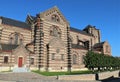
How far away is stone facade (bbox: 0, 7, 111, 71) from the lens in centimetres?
4006

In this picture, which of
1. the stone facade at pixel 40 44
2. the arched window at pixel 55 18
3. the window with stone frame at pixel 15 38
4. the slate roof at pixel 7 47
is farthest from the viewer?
the arched window at pixel 55 18

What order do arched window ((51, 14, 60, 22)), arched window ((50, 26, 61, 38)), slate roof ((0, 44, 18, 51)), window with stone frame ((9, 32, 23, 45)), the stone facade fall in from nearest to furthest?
slate roof ((0, 44, 18, 51)), the stone facade, window with stone frame ((9, 32, 23, 45)), arched window ((50, 26, 61, 38)), arched window ((51, 14, 60, 22))

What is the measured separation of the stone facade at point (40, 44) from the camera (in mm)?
40062

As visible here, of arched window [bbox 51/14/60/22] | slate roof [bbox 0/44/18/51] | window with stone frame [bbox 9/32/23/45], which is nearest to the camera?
slate roof [bbox 0/44/18/51]

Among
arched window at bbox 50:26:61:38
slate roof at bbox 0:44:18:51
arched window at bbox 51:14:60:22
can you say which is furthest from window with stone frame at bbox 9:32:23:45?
arched window at bbox 51:14:60:22

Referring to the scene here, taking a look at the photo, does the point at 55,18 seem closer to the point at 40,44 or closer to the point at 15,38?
the point at 40,44

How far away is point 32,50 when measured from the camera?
43.1 metres

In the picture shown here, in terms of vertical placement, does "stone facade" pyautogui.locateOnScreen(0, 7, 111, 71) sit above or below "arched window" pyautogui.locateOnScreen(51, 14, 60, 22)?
below

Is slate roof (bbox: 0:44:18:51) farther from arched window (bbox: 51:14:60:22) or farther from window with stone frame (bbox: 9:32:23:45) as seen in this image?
arched window (bbox: 51:14:60:22)

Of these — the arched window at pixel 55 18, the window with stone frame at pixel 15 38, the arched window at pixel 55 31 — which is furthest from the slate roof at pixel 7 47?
the arched window at pixel 55 18

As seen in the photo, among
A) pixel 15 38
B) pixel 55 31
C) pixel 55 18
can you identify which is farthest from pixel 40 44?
pixel 55 18

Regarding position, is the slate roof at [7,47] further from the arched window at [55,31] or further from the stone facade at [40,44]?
the arched window at [55,31]

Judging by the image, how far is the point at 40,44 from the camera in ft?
142

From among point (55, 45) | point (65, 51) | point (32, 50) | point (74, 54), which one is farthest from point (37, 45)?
point (74, 54)
